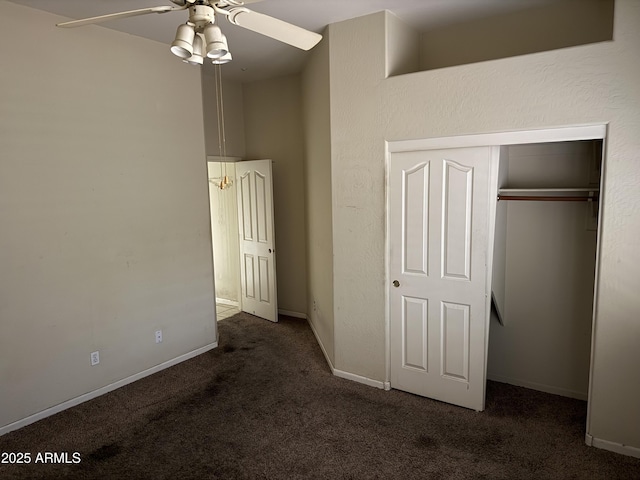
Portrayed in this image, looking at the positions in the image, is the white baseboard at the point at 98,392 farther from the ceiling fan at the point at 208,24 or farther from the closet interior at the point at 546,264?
the closet interior at the point at 546,264

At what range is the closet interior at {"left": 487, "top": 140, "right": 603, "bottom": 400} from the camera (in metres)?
3.11

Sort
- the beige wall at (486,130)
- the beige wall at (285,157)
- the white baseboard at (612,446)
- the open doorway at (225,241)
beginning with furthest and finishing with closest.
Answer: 1. the open doorway at (225,241)
2. the beige wall at (285,157)
3. the white baseboard at (612,446)
4. the beige wall at (486,130)

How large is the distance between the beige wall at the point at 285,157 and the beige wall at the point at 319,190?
0.30m

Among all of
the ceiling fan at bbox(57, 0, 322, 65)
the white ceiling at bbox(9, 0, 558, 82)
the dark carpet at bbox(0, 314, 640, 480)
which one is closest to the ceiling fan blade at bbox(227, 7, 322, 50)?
the ceiling fan at bbox(57, 0, 322, 65)

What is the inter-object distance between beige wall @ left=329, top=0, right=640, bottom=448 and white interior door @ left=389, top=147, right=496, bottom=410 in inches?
5.8

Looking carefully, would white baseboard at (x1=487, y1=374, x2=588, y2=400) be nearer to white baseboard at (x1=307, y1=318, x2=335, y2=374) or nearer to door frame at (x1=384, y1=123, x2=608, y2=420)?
door frame at (x1=384, y1=123, x2=608, y2=420)

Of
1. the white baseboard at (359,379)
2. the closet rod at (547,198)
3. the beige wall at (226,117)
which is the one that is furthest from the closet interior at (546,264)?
the beige wall at (226,117)

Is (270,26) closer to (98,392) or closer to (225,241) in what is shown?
(98,392)

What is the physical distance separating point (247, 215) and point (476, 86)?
3.31 meters

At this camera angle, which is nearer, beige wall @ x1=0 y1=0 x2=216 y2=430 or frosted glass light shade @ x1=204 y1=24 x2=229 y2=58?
frosted glass light shade @ x1=204 y1=24 x2=229 y2=58

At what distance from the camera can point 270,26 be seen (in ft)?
6.76

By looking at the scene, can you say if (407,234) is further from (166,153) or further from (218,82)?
(218,82)

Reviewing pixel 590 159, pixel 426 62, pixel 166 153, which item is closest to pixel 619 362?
pixel 590 159

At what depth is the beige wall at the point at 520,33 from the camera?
2.91 m
